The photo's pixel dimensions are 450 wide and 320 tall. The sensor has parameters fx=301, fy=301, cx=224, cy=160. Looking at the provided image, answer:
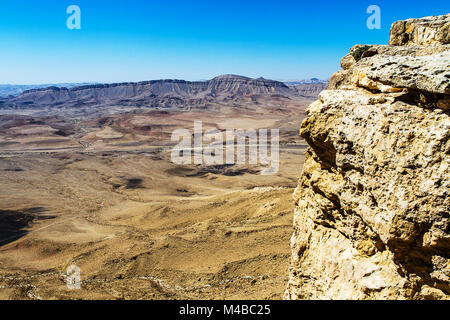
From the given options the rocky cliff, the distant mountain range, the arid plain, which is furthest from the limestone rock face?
the rocky cliff

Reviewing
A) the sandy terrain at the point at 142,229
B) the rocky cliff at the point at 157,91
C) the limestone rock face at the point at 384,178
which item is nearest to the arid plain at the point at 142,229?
the sandy terrain at the point at 142,229

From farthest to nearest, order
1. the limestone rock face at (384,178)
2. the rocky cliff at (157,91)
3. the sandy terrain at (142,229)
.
Result: the rocky cliff at (157,91) → the sandy terrain at (142,229) → the limestone rock face at (384,178)

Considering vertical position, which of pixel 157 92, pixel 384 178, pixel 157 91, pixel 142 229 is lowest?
pixel 142 229

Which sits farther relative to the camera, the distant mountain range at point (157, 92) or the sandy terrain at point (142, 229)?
the distant mountain range at point (157, 92)

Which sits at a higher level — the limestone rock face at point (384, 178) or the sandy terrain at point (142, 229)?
the limestone rock face at point (384, 178)

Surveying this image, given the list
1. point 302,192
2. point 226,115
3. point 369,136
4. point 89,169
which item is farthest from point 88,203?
point 226,115

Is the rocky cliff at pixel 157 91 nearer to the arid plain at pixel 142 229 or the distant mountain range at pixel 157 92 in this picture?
the distant mountain range at pixel 157 92

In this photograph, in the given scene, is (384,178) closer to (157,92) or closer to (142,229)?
(142,229)

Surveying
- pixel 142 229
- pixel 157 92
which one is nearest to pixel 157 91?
pixel 157 92

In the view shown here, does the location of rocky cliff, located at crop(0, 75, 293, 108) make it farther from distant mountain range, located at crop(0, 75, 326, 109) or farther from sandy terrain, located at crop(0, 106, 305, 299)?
sandy terrain, located at crop(0, 106, 305, 299)

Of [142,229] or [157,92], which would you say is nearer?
[142,229]
